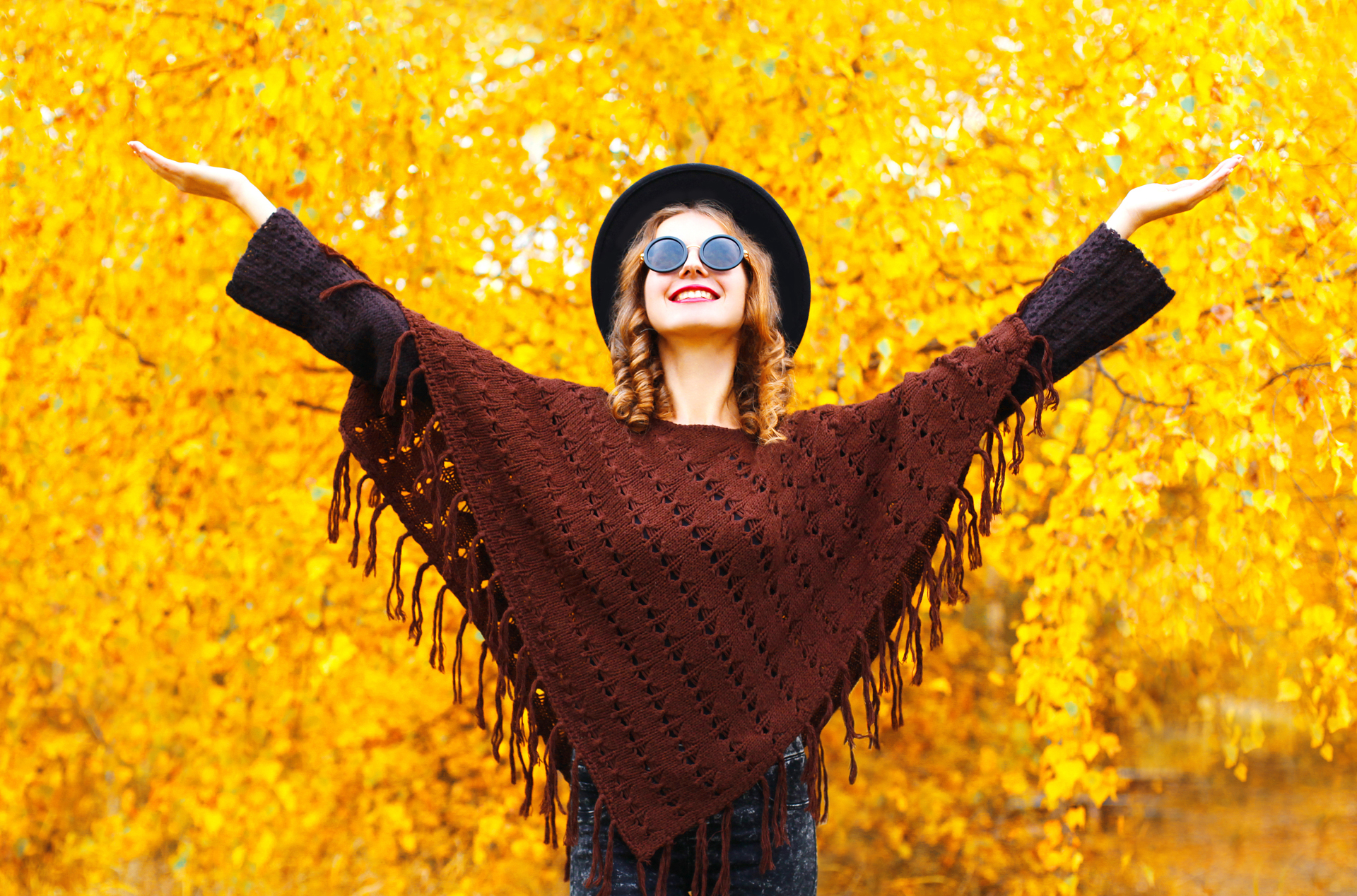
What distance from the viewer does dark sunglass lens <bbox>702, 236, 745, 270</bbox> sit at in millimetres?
1797

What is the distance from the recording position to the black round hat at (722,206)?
6.45 ft

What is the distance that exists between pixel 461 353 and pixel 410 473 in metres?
0.25

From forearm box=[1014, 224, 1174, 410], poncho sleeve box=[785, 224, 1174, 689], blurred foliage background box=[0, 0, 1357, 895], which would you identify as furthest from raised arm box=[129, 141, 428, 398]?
blurred foliage background box=[0, 0, 1357, 895]

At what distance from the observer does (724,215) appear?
1.94 meters

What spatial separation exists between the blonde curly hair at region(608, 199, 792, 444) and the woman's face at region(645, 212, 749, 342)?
0.21ft

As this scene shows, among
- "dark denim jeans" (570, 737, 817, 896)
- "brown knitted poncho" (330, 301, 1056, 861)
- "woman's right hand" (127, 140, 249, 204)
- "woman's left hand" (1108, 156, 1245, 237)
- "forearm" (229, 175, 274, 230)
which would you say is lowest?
"dark denim jeans" (570, 737, 817, 896)

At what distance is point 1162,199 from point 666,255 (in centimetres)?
84

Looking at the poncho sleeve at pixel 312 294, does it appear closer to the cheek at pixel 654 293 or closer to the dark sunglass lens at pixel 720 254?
the cheek at pixel 654 293

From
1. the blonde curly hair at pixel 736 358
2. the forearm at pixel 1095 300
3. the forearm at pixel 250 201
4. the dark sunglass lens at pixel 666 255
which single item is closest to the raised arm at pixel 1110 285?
the forearm at pixel 1095 300

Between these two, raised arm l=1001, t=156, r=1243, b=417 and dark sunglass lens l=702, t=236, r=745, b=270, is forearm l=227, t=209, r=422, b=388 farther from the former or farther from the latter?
raised arm l=1001, t=156, r=1243, b=417

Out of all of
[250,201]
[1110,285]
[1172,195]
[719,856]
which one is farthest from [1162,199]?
[250,201]

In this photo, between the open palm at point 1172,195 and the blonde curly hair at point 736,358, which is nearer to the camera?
the open palm at point 1172,195

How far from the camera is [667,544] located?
1.68 m

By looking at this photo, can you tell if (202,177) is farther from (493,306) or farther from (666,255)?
(493,306)
